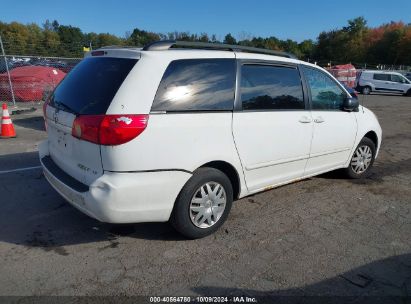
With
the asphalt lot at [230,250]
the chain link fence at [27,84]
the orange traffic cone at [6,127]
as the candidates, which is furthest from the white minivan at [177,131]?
the chain link fence at [27,84]

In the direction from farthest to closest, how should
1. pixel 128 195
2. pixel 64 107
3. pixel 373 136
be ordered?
pixel 373 136, pixel 64 107, pixel 128 195

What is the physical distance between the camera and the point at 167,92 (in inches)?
136

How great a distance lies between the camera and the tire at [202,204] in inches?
142

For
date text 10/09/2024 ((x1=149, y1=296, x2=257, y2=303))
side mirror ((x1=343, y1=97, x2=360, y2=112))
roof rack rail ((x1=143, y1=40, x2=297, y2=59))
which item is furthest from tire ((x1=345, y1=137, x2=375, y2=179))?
date text 10/09/2024 ((x1=149, y1=296, x2=257, y2=303))

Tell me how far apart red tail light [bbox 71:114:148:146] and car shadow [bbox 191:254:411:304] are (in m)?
1.34

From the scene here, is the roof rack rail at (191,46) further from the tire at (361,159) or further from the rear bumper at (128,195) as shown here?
the tire at (361,159)

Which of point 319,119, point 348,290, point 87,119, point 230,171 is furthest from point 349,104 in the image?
point 87,119

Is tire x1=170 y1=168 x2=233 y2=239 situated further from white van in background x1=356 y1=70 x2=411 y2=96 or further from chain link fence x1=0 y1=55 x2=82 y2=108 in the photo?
white van in background x1=356 y1=70 x2=411 y2=96

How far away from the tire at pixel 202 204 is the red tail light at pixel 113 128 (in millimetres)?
714

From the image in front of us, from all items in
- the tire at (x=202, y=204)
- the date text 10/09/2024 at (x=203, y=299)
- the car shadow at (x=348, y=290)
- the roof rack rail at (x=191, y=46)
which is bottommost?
the car shadow at (x=348, y=290)

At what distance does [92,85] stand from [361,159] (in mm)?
4184

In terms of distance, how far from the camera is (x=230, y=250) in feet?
12.1

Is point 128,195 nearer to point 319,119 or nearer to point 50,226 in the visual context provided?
point 50,226

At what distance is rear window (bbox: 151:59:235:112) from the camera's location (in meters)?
3.46
